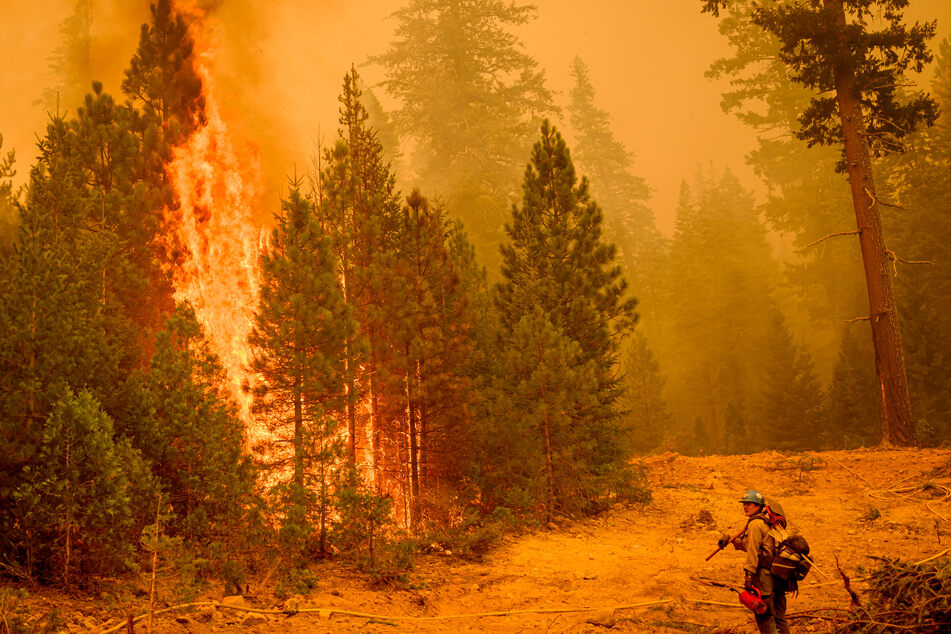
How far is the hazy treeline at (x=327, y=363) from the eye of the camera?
8391mm

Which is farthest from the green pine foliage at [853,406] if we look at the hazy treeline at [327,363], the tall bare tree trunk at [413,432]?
the tall bare tree trunk at [413,432]

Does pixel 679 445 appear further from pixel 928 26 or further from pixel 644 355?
pixel 928 26

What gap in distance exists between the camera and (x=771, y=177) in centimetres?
5500

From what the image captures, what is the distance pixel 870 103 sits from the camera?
784 inches

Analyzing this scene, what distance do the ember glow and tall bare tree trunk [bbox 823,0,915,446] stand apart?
59.1 feet

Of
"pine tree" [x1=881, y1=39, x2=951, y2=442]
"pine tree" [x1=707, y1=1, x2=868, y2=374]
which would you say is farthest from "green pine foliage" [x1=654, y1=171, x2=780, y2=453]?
"pine tree" [x1=881, y1=39, x2=951, y2=442]

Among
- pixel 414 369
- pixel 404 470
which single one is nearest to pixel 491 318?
pixel 414 369

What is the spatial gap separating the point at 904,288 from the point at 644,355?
549 inches

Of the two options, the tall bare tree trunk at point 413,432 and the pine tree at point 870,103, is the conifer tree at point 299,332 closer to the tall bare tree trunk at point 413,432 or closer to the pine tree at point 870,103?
the tall bare tree trunk at point 413,432

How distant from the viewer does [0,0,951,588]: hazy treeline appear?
8391 millimetres

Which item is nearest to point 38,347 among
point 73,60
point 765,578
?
point 765,578

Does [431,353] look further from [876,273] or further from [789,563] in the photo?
[876,273]

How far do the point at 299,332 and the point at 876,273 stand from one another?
17261 millimetres

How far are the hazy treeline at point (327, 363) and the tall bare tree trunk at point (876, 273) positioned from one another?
1.25 metres
